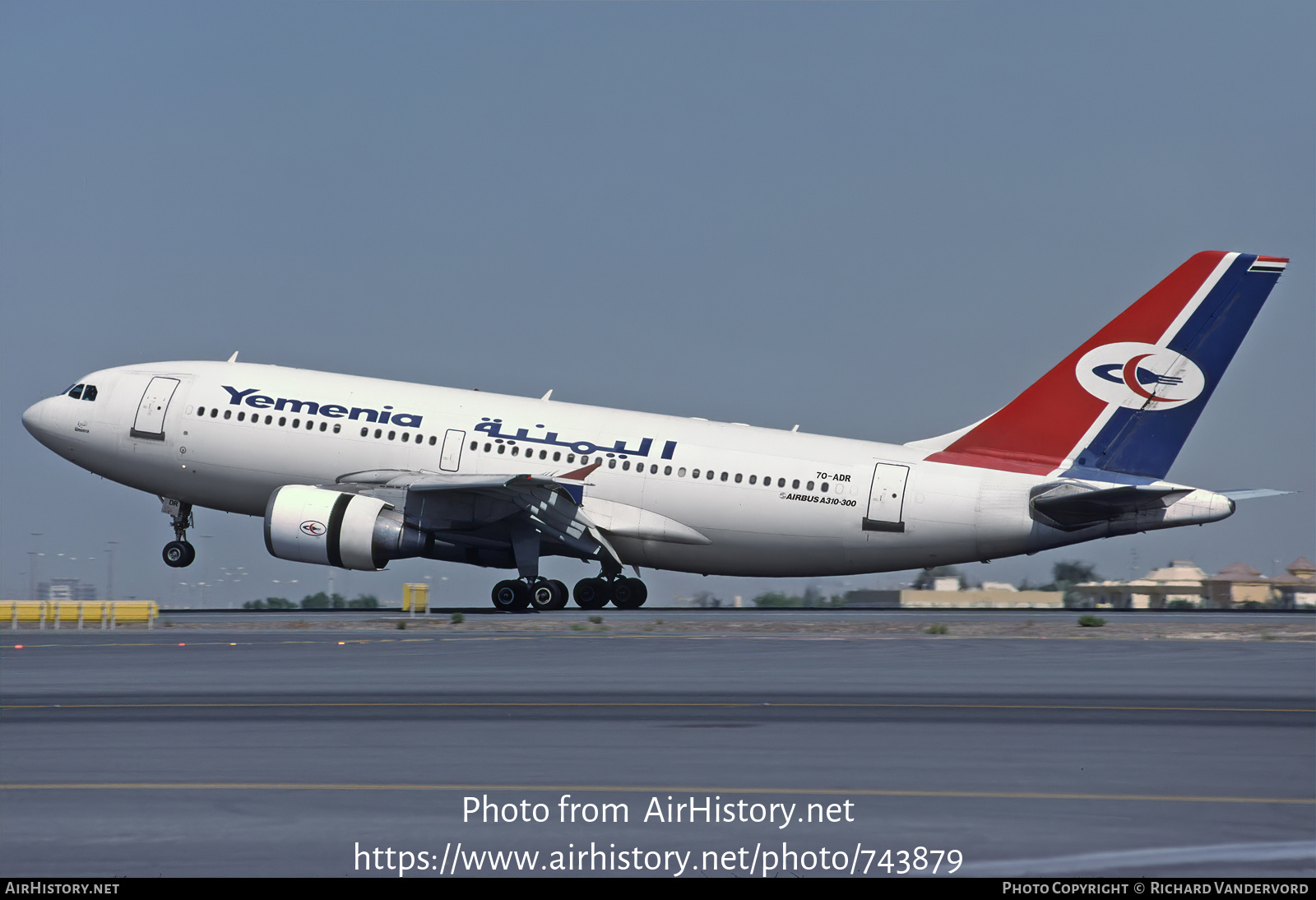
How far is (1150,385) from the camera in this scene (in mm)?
36625

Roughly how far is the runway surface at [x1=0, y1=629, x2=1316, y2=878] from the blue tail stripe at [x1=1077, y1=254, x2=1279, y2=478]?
14.2 meters

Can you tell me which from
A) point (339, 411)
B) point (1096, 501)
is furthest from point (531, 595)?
point (1096, 501)

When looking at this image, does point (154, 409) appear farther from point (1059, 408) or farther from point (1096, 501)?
point (1096, 501)

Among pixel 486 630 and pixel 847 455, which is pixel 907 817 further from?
pixel 847 455

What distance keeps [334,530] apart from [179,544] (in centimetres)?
860

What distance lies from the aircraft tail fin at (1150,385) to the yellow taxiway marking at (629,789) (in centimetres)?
2638

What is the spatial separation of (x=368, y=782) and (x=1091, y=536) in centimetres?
2790

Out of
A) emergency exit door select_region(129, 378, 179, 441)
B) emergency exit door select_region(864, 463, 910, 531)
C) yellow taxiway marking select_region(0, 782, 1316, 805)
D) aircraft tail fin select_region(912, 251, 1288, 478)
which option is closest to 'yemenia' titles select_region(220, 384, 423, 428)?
emergency exit door select_region(129, 378, 179, 441)

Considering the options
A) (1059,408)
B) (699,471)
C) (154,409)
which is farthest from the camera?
(154,409)

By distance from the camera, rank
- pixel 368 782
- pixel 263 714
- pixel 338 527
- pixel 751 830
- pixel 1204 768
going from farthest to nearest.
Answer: pixel 338 527 → pixel 263 714 → pixel 1204 768 → pixel 368 782 → pixel 751 830

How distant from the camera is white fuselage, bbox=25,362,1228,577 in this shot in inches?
1443

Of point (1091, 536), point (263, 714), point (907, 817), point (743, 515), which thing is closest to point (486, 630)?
point (743, 515)

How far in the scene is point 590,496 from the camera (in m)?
37.9

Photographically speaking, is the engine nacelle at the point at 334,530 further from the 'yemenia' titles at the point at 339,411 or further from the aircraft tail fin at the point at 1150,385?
the aircraft tail fin at the point at 1150,385
